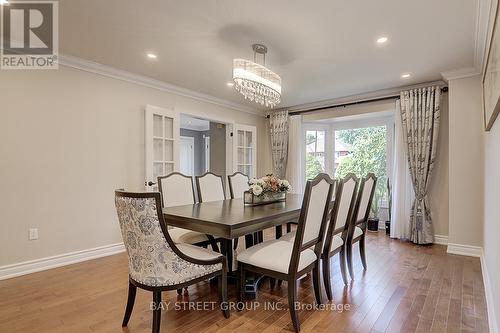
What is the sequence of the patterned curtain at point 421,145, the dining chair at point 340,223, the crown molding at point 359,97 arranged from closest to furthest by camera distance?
the dining chair at point 340,223 < the patterned curtain at point 421,145 < the crown molding at point 359,97

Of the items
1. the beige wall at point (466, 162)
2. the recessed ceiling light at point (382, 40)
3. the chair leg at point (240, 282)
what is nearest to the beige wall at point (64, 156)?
the chair leg at point (240, 282)

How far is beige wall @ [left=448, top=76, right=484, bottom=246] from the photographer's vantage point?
3479 millimetres

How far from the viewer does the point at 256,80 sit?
2578 millimetres

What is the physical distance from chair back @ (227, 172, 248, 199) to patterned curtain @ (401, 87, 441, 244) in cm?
258

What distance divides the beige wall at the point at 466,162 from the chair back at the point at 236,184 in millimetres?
2850

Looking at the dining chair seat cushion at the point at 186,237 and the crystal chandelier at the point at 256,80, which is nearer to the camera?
the crystal chandelier at the point at 256,80

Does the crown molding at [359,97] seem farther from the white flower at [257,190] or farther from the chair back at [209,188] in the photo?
the white flower at [257,190]

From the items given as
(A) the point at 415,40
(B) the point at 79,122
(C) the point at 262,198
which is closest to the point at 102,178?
(B) the point at 79,122

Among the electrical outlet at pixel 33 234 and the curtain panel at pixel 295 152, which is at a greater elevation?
the curtain panel at pixel 295 152

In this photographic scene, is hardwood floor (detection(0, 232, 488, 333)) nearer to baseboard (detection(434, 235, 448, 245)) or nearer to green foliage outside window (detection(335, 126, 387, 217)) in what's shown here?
baseboard (detection(434, 235, 448, 245))

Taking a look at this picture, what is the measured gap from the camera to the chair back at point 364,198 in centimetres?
279

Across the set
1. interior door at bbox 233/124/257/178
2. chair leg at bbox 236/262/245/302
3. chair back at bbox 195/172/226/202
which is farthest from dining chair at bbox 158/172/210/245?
interior door at bbox 233/124/257/178

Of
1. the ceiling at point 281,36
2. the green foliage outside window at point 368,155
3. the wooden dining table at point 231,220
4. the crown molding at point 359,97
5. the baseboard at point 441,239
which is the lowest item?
the baseboard at point 441,239

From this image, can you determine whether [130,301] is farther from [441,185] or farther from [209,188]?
[441,185]
